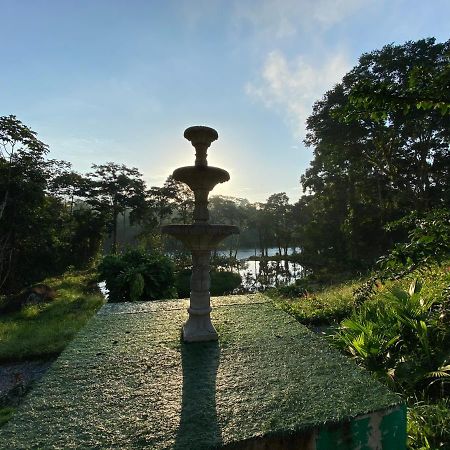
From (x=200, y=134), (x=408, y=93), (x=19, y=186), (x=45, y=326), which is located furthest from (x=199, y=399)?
(x=19, y=186)

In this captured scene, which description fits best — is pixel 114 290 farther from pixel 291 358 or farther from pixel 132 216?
pixel 132 216

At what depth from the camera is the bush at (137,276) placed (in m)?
9.71

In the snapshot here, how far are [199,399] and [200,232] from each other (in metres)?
2.09

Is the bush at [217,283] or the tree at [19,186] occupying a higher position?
the tree at [19,186]

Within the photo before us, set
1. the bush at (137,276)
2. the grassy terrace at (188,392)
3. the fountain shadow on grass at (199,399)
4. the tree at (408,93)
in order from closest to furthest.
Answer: the fountain shadow on grass at (199,399) < the grassy terrace at (188,392) < the tree at (408,93) < the bush at (137,276)

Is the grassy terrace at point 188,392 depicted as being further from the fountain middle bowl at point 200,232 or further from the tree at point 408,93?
the tree at point 408,93

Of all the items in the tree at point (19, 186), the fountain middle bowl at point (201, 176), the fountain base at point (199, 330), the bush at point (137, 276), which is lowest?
the fountain base at point (199, 330)

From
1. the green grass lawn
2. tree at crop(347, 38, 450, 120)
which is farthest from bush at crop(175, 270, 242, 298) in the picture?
tree at crop(347, 38, 450, 120)

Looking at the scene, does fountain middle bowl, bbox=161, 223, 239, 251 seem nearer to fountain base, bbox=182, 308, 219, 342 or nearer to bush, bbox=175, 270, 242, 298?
fountain base, bbox=182, 308, 219, 342

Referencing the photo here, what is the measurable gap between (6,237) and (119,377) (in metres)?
15.9

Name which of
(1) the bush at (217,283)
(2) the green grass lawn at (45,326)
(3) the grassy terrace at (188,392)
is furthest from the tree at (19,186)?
(3) the grassy terrace at (188,392)

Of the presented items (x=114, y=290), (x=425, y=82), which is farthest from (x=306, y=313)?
(x=425, y=82)

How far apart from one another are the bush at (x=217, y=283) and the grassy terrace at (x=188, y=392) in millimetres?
13515

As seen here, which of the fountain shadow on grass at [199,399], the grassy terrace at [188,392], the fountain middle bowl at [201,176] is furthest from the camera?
the fountain middle bowl at [201,176]
